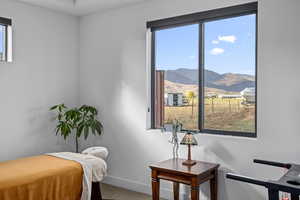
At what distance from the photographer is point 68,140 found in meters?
4.32

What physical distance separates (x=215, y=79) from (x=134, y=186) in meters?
1.75

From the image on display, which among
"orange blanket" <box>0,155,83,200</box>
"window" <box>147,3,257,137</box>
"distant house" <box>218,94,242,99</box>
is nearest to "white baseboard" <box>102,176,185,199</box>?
"window" <box>147,3,257,137</box>

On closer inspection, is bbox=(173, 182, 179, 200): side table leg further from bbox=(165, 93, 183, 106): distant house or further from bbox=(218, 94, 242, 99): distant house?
bbox=(218, 94, 242, 99): distant house

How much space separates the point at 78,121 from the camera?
4086mm

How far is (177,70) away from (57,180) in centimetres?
188

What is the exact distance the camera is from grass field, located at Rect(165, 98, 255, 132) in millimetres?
3080

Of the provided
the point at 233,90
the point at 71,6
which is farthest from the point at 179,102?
the point at 71,6

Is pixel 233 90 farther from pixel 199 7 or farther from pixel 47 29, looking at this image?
pixel 47 29

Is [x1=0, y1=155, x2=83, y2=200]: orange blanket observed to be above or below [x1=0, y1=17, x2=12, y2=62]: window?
below

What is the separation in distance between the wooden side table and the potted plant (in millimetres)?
1370

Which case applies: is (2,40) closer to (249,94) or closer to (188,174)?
(188,174)

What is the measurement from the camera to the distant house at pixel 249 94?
3037 mm

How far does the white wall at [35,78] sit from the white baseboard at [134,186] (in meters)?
0.87

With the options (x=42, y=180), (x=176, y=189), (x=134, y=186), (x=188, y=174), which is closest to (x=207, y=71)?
(x=188, y=174)
